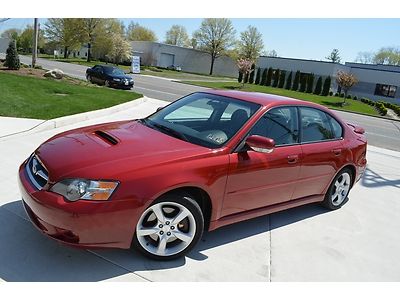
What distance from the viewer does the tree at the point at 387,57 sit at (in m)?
87.7

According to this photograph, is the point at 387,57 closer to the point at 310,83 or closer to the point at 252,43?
the point at 252,43

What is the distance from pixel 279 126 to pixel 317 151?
64 centimetres

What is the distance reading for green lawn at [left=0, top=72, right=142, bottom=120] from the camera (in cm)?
819

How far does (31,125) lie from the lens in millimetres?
7031

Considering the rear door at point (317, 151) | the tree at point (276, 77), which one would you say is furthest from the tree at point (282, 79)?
the rear door at point (317, 151)

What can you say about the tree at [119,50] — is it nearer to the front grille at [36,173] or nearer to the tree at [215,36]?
the tree at [215,36]

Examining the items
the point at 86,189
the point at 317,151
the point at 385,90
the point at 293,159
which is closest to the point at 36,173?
the point at 86,189

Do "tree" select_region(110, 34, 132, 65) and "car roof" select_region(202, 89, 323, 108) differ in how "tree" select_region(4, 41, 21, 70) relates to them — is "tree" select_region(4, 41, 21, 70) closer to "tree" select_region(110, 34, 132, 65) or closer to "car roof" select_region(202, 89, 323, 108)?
"car roof" select_region(202, 89, 323, 108)

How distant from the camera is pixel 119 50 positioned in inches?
2410

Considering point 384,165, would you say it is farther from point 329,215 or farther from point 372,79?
point 372,79

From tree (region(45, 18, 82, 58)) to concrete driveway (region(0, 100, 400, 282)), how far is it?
2533 inches

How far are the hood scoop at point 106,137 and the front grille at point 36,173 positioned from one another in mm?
608
